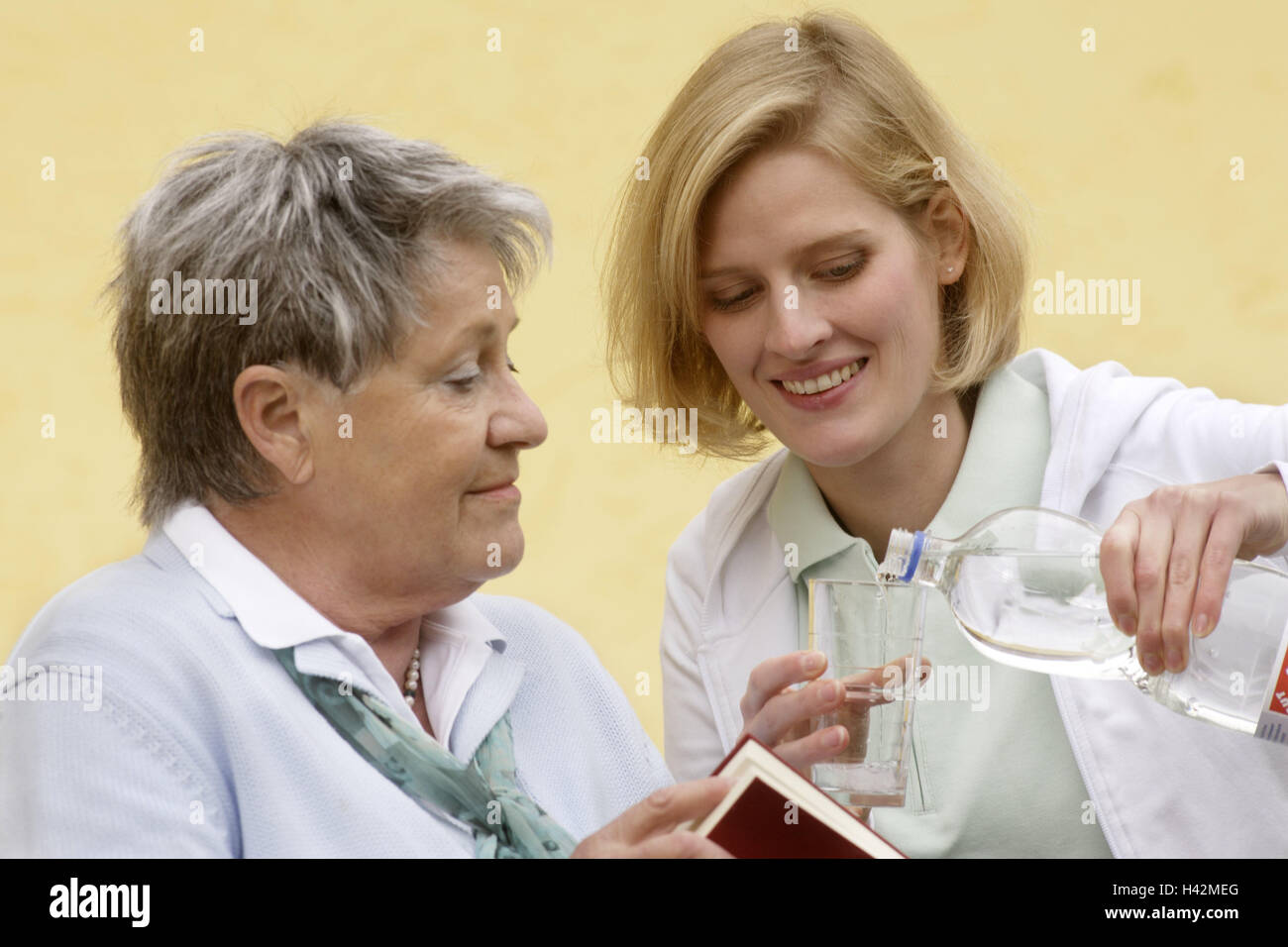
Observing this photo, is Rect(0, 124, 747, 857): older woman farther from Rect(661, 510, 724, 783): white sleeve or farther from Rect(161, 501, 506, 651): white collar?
Rect(661, 510, 724, 783): white sleeve

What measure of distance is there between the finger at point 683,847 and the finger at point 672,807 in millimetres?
17

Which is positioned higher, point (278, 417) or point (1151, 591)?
point (278, 417)

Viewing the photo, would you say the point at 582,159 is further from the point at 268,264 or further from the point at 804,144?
the point at 268,264

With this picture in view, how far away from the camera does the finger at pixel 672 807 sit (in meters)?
0.99

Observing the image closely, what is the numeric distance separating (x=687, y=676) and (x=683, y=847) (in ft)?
2.10

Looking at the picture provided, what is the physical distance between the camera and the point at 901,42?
373 centimetres

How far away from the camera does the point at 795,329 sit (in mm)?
1393

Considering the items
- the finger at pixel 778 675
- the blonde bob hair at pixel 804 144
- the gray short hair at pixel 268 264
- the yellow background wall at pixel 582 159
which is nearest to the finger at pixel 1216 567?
the finger at pixel 778 675

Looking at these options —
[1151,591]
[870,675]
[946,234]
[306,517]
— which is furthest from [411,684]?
[946,234]

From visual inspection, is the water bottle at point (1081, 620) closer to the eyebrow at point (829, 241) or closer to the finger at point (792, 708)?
the finger at point (792, 708)

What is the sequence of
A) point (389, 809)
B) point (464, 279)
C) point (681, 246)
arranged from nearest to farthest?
point (389, 809), point (464, 279), point (681, 246)
